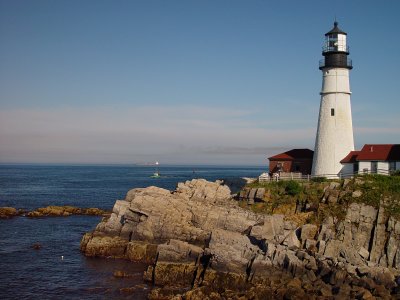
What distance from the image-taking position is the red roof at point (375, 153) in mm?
40469

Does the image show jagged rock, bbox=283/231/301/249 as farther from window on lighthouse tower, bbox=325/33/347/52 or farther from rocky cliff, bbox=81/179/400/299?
window on lighthouse tower, bbox=325/33/347/52

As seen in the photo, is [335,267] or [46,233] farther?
[46,233]

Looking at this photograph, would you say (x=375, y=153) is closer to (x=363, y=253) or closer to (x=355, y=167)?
(x=355, y=167)

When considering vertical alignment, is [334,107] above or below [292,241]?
above

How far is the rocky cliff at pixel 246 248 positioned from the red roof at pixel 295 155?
31.1 ft

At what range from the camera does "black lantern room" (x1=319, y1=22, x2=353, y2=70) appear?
41719mm

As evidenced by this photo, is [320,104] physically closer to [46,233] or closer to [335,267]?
[335,267]

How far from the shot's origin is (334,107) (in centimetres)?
4206

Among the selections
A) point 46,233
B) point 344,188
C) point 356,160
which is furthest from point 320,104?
point 46,233

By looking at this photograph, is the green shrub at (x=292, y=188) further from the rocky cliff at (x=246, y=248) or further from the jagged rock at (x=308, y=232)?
the jagged rock at (x=308, y=232)

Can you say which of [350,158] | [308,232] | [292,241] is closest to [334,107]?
[350,158]

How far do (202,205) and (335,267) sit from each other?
43.2ft

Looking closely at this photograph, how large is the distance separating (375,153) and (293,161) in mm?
8509

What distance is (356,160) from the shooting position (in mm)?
40844
